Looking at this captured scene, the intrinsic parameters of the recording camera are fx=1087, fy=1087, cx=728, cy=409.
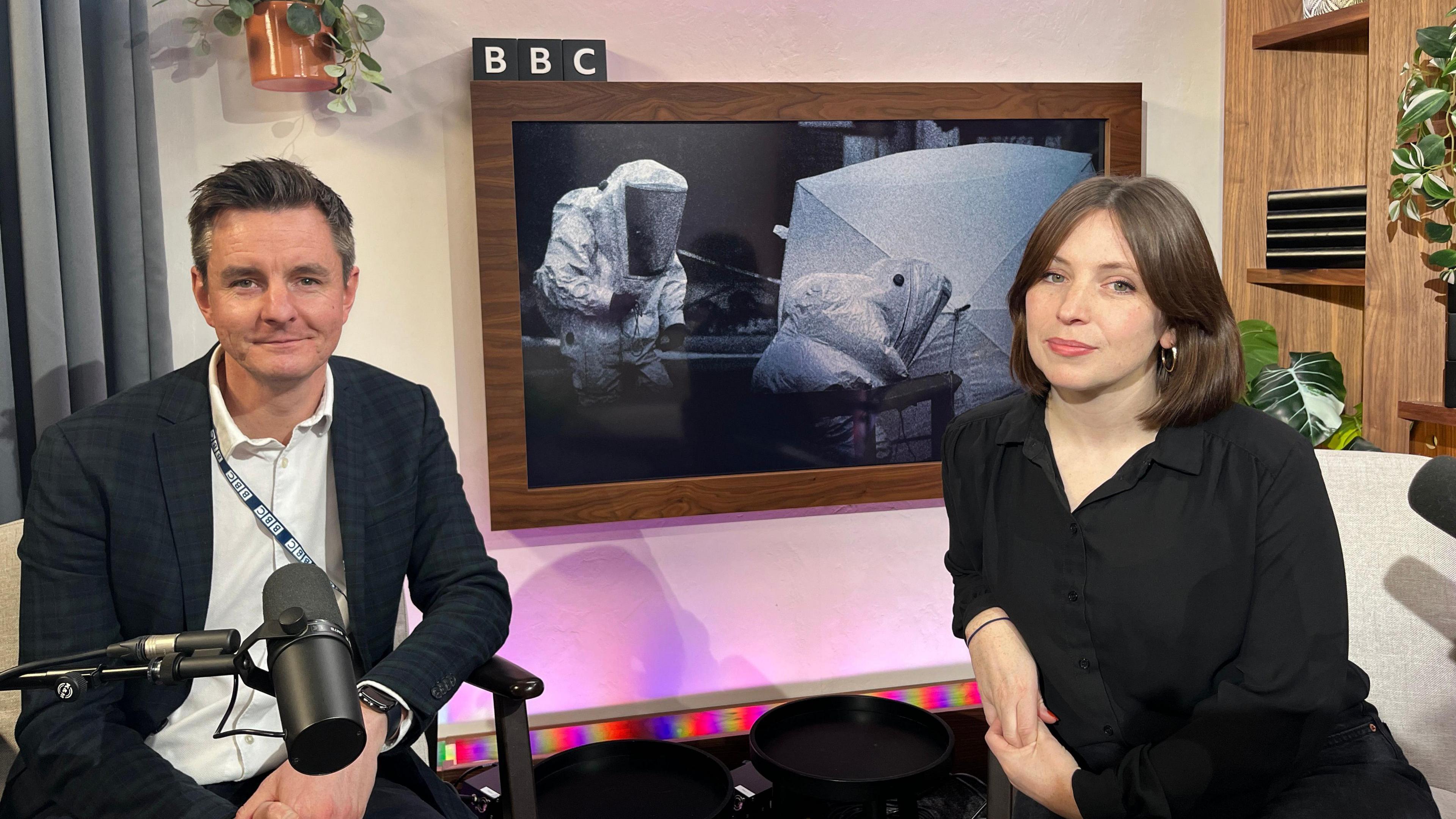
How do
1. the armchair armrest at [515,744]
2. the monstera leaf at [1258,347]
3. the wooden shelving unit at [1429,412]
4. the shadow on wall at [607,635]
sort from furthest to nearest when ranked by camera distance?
the monstera leaf at [1258,347], the shadow on wall at [607,635], the wooden shelving unit at [1429,412], the armchair armrest at [515,744]

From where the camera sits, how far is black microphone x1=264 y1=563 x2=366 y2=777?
0.81 m

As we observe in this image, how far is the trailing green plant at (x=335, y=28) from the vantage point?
2486 millimetres

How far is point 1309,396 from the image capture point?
9.73 feet

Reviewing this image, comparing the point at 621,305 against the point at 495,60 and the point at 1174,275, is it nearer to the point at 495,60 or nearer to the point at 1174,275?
the point at 495,60

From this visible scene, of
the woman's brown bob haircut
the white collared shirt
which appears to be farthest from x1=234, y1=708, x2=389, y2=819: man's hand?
the woman's brown bob haircut

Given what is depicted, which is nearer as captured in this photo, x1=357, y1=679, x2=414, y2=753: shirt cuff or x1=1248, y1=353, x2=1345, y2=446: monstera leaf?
x1=357, y1=679, x2=414, y2=753: shirt cuff

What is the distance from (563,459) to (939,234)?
47.9 inches

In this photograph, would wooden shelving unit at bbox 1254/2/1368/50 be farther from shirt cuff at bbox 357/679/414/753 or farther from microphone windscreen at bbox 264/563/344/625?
microphone windscreen at bbox 264/563/344/625

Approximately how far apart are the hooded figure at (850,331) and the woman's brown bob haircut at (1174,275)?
1240 millimetres

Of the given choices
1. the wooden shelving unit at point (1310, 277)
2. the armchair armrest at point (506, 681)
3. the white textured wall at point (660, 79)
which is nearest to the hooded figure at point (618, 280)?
the white textured wall at point (660, 79)

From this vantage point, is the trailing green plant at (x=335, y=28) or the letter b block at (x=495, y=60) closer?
the trailing green plant at (x=335, y=28)

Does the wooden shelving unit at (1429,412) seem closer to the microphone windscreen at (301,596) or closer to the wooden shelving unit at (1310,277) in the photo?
the wooden shelving unit at (1310,277)

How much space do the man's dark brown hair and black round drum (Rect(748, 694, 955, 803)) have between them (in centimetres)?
165

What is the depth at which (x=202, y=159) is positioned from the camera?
2.69 meters
